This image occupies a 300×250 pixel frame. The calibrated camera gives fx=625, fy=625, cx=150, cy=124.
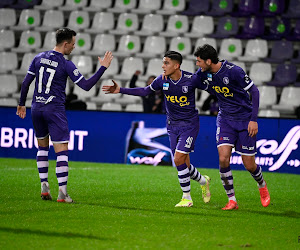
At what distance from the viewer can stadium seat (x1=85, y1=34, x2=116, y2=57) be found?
17.0 m

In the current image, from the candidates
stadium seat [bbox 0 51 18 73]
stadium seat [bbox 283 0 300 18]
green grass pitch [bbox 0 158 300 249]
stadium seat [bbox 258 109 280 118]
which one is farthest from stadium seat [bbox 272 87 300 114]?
stadium seat [bbox 0 51 18 73]

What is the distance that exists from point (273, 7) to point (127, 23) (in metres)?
4.07

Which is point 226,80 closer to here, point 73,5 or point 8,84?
point 8,84

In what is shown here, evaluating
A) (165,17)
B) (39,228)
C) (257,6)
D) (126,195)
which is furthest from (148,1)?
(39,228)

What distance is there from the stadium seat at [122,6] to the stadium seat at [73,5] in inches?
32.2

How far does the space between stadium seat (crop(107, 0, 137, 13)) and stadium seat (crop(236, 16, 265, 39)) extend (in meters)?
3.19

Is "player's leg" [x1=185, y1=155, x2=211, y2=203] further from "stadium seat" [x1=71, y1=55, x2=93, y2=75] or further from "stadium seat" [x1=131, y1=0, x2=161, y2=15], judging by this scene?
"stadium seat" [x1=131, y1=0, x2=161, y2=15]

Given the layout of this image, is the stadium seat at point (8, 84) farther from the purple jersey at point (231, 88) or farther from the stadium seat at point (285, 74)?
the purple jersey at point (231, 88)

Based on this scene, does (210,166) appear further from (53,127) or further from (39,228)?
(39,228)

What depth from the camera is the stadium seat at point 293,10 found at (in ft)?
55.9

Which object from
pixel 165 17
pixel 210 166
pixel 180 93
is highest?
pixel 165 17

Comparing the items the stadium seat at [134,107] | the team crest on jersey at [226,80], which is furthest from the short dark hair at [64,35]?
the stadium seat at [134,107]

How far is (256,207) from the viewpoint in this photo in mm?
8016

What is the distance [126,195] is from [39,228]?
9.73ft
